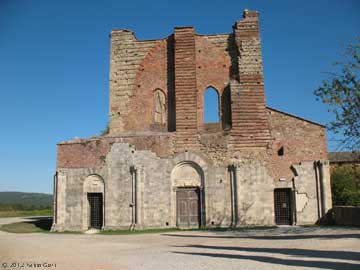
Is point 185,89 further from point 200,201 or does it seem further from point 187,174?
point 200,201

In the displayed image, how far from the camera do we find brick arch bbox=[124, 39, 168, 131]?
2342cm

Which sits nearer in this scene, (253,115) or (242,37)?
(253,115)

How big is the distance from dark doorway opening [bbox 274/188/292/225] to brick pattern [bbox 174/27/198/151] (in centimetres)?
527

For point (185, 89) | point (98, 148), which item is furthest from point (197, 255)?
point (185, 89)

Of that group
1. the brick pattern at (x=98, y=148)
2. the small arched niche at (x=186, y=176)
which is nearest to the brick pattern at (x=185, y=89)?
the brick pattern at (x=98, y=148)

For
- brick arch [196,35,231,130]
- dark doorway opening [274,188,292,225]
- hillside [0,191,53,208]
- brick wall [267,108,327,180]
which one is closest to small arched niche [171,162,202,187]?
brick wall [267,108,327,180]

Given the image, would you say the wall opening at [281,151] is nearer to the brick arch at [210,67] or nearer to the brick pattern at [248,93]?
the brick pattern at [248,93]

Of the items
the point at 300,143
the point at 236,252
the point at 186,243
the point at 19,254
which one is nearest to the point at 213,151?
the point at 300,143

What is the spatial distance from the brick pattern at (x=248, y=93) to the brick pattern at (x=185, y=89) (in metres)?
2.27

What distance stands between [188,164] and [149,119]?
4275 mm

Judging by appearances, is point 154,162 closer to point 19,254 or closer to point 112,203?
point 112,203

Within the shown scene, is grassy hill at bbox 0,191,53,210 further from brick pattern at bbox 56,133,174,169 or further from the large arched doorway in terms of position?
the large arched doorway

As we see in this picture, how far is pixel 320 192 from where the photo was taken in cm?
2005

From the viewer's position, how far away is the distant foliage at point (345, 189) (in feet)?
81.6
